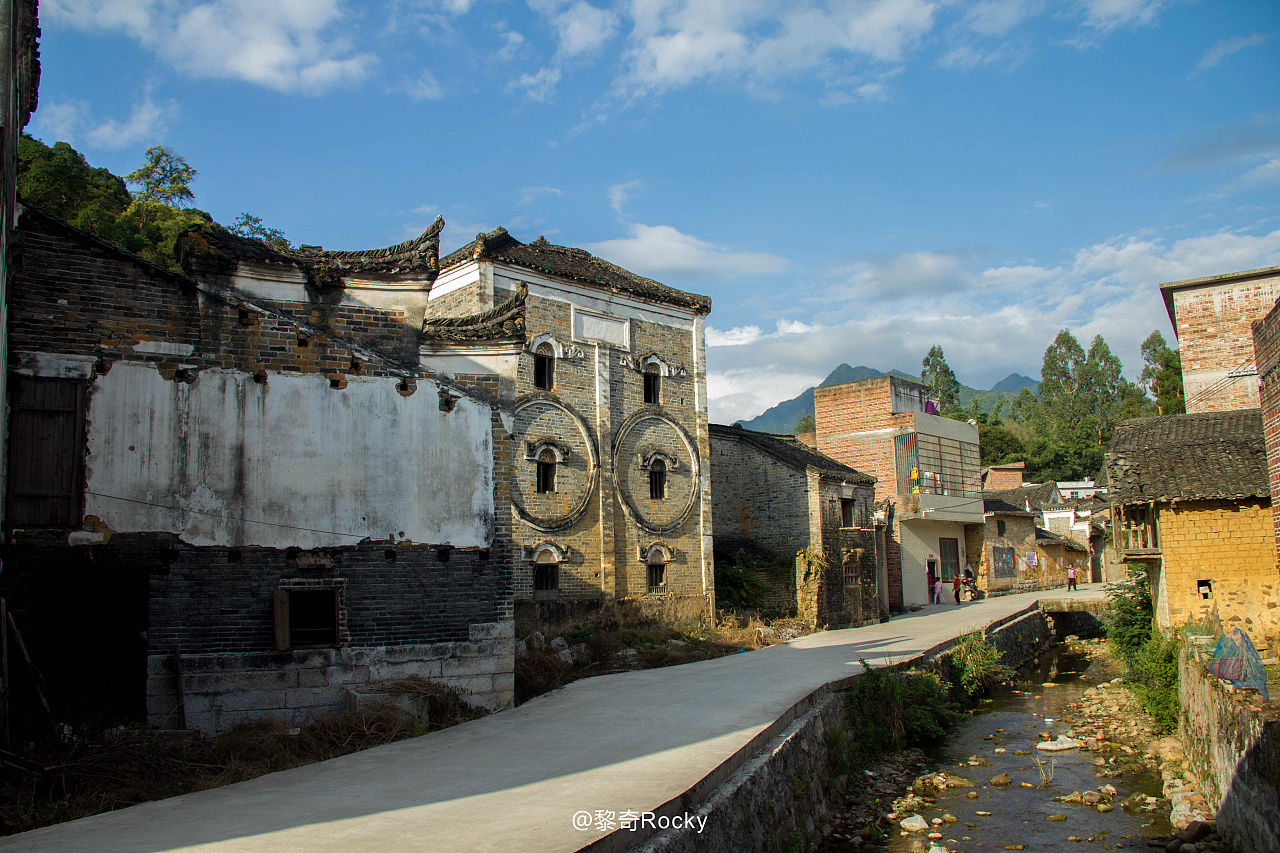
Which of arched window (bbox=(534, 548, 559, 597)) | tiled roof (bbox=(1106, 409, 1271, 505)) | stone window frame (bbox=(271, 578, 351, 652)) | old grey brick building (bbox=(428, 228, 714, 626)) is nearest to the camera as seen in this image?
stone window frame (bbox=(271, 578, 351, 652))

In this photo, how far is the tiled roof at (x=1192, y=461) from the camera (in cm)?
1390

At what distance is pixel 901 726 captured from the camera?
42.7 feet

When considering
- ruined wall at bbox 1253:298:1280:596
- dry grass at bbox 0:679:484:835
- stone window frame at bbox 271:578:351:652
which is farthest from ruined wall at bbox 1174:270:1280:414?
stone window frame at bbox 271:578:351:652

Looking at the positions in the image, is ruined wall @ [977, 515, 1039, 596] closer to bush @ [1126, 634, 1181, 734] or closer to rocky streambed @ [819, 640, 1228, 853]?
rocky streambed @ [819, 640, 1228, 853]

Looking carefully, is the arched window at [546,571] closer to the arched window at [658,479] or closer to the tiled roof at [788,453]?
the arched window at [658,479]

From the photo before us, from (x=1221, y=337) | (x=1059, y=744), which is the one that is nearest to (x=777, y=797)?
(x=1059, y=744)

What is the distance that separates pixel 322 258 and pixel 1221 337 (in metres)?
19.0

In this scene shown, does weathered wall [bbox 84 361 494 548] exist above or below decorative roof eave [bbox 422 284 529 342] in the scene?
below

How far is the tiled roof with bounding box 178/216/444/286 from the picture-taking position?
9812mm

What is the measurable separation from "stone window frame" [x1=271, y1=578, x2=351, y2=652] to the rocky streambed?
5686 millimetres

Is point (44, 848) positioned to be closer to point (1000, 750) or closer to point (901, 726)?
point (901, 726)

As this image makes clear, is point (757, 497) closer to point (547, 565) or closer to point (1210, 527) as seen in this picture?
point (547, 565)

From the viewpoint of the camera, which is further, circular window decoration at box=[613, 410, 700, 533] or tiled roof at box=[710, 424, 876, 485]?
tiled roof at box=[710, 424, 876, 485]

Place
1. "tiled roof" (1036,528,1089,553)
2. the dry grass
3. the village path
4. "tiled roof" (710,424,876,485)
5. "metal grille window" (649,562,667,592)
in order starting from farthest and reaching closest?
1. "tiled roof" (1036,528,1089,553)
2. "tiled roof" (710,424,876,485)
3. "metal grille window" (649,562,667,592)
4. the dry grass
5. the village path
